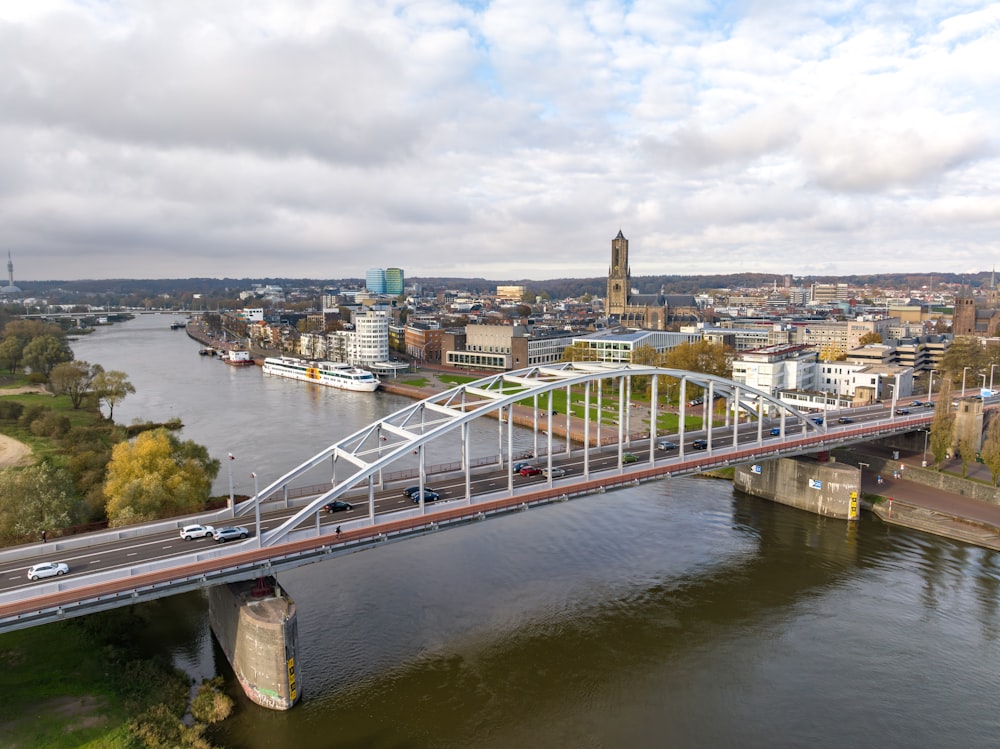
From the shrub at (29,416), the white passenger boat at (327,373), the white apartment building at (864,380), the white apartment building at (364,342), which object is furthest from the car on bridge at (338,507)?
the white apartment building at (364,342)

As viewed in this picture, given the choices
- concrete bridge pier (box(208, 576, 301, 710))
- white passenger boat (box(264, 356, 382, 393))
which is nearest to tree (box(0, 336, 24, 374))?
white passenger boat (box(264, 356, 382, 393))

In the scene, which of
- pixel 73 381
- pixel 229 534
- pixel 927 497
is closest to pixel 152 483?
pixel 229 534

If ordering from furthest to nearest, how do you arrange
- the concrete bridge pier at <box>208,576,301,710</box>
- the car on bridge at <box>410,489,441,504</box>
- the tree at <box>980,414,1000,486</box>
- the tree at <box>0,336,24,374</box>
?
the tree at <box>0,336,24,374</box>
the tree at <box>980,414,1000,486</box>
the car on bridge at <box>410,489,441,504</box>
the concrete bridge pier at <box>208,576,301,710</box>

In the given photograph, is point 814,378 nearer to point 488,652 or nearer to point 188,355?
point 488,652

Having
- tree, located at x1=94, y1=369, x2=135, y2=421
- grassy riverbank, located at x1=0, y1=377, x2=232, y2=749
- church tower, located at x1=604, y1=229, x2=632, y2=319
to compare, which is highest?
church tower, located at x1=604, y1=229, x2=632, y2=319

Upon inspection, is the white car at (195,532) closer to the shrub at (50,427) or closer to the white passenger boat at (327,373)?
the shrub at (50,427)

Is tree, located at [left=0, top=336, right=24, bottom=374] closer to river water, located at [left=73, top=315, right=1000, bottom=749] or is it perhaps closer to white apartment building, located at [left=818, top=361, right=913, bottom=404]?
river water, located at [left=73, top=315, right=1000, bottom=749]

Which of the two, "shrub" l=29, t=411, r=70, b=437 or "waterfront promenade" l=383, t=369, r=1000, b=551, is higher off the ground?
"shrub" l=29, t=411, r=70, b=437

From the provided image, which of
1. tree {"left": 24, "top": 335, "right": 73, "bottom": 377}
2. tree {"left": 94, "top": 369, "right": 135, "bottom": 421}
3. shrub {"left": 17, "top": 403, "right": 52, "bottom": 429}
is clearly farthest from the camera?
tree {"left": 24, "top": 335, "right": 73, "bottom": 377}
